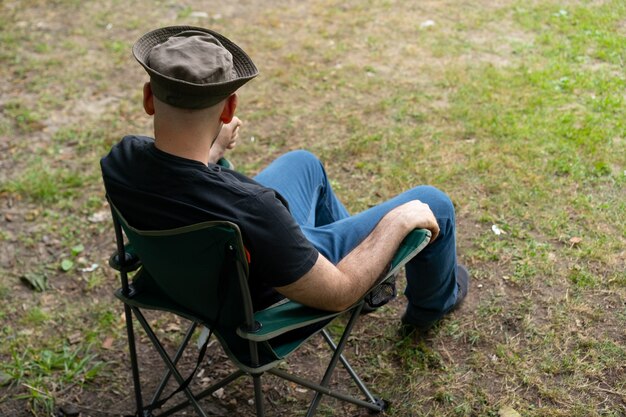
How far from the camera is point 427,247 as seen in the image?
9.22ft

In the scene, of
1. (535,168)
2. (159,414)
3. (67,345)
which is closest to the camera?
(159,414)

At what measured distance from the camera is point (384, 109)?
205 inches

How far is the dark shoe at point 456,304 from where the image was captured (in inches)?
126

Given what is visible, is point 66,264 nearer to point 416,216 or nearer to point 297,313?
point 297,313

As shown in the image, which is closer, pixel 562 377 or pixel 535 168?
pixel 562 377

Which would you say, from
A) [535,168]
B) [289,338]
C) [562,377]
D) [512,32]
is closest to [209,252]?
[289,338]

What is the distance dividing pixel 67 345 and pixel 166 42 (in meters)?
1.87

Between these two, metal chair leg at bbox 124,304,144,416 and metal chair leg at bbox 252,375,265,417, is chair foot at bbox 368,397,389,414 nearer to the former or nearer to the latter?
metal chair leg at bbox 252,375,265,417

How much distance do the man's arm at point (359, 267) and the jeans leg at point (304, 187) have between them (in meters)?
0.56

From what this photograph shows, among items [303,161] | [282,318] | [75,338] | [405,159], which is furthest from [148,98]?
[405,159]

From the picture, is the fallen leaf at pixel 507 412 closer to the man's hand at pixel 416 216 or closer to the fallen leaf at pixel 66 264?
the man's hand at pixel 416 216

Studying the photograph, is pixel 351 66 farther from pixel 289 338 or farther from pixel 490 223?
pixel 289 338

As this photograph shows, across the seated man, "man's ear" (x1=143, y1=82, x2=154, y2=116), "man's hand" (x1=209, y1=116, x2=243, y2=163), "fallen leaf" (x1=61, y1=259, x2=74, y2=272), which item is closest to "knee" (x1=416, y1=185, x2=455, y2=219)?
the seated man

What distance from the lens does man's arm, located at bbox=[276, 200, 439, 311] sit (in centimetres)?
221
